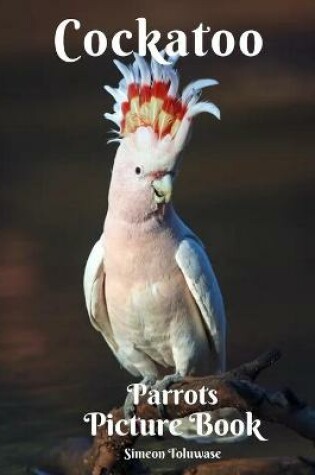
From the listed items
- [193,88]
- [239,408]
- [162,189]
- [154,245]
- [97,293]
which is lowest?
[239,408]

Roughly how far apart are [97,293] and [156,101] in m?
0.52

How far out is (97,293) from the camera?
267cm

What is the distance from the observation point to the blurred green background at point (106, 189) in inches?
104

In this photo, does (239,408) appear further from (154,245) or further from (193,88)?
(193,88)

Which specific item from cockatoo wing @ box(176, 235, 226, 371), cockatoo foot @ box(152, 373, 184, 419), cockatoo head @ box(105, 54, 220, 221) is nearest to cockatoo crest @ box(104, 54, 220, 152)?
cockatoo head @ box(105, 54, 220, 221)

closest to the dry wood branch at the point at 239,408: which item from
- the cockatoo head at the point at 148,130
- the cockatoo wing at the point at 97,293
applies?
the cockatoo wing at the point at 97,293

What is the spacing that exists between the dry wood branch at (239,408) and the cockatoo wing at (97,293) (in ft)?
0.67

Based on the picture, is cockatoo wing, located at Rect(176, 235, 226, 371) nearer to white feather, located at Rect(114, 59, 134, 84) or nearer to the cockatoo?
the cockatoo

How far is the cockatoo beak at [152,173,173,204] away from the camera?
8.46 feet

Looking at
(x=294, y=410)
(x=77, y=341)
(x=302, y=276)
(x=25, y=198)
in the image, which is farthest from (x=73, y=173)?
(x=294, y=410)

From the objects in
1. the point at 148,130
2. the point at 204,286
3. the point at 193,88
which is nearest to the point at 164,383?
the point at 204,286

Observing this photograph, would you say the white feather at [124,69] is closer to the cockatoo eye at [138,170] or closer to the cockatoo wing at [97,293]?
the cockatoo eye at [138,170]

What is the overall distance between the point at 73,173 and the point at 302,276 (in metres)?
0.65

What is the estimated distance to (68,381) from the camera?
8.89ft
